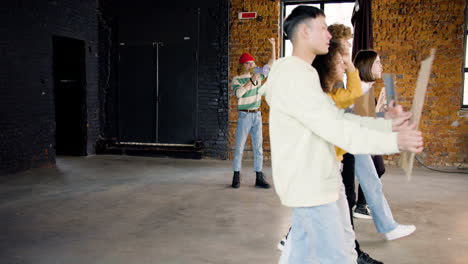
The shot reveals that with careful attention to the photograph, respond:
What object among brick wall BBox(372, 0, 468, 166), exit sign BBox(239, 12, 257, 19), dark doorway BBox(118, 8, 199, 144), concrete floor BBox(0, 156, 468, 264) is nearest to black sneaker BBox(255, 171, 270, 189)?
concrete floor BBox(0, 156, 468, 264)

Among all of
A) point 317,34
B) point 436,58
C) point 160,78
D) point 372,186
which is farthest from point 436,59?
point 317,34

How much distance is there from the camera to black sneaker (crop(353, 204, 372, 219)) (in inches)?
190

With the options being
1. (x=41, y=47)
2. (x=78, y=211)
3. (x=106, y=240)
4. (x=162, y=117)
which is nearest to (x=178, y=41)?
(x=162, y=117)

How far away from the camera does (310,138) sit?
196cm

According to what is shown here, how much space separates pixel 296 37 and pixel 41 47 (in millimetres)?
6792

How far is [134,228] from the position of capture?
175 inches

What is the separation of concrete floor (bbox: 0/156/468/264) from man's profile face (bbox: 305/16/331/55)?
204 cm

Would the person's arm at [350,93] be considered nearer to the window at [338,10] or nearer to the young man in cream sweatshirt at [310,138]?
the young man in cream sweatshirt at [310,138]

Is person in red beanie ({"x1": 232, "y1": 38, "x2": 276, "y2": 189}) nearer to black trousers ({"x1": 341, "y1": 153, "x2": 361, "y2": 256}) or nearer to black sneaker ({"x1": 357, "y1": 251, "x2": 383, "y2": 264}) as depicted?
black trousers ({"x1": 341, "y1": 153, "x2": 361, "y2": 256})

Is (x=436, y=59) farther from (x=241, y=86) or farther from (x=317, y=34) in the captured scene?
(x=317, y=34)

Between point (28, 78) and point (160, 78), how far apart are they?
2.47 metres

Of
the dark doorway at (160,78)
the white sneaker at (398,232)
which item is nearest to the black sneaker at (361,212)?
the white sneaker at (398,232)

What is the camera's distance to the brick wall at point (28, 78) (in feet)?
23.3

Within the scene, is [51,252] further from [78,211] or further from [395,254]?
[395,254]
